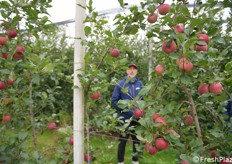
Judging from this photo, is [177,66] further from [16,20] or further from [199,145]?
[16,20]

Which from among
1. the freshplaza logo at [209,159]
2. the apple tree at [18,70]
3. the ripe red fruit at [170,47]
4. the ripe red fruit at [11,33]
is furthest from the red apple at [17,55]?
the freshplaza logo at [209,159]

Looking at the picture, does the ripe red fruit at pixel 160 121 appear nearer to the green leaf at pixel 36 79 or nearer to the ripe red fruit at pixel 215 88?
the ripe red fruit at pixel 215 88

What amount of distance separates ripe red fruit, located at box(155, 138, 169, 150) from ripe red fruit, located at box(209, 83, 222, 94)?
315mm

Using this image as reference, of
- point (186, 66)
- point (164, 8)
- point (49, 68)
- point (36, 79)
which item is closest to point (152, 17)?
point (164, 8)

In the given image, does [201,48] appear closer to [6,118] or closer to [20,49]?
[20,49]

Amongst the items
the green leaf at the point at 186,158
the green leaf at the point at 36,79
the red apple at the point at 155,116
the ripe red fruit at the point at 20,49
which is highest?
the ripe red fruit at the point at 20,49

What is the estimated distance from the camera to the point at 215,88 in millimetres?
1300

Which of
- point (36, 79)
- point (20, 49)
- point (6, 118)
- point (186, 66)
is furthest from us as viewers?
point (6, 118)

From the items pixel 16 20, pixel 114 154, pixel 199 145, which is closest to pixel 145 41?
pixel 114 154

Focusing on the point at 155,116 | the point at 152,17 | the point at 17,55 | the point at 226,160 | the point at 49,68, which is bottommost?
the point at 226,160

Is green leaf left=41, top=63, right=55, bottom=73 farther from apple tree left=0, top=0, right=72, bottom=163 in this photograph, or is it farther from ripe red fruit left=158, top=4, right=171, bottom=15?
ripe red fruit left=158, top=4, right=171, bottom=15

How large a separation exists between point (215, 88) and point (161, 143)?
0.35m

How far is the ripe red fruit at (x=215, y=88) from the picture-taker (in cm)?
129

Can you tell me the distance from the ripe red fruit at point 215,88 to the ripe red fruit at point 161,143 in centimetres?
32
